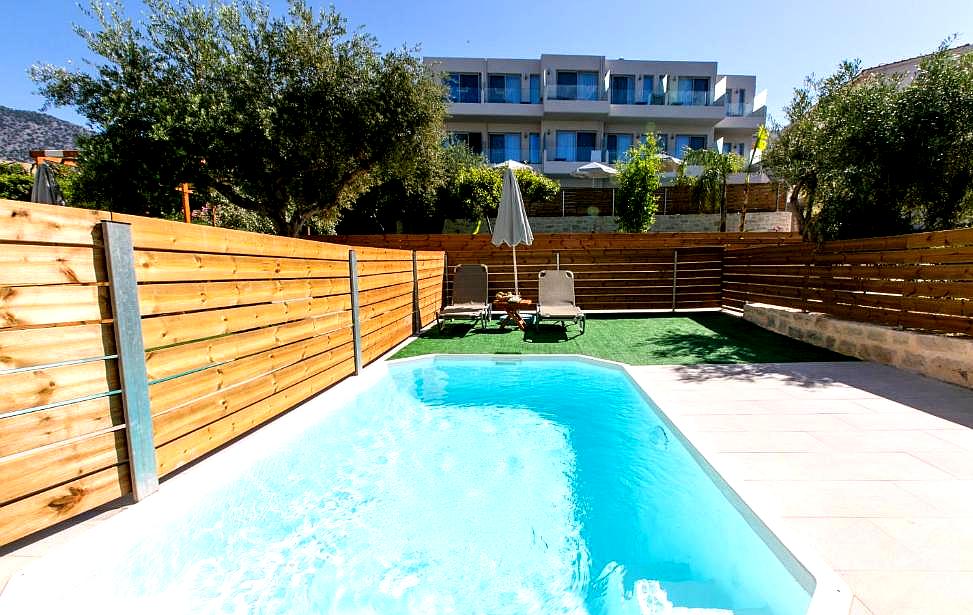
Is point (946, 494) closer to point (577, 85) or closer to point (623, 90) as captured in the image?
point (577, 85)

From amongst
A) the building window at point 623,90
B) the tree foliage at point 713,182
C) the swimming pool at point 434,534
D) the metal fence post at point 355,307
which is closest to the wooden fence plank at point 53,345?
the swimming pool at point 434,534

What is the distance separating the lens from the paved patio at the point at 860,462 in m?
1.93

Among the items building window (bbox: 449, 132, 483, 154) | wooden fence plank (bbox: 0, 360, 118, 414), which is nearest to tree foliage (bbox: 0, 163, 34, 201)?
building window (bbox: 449, 132, 483, 154)

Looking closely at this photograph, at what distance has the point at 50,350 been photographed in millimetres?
2107

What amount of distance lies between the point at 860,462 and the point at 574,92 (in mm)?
28285

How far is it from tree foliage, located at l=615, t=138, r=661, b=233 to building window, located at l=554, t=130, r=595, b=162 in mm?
11310

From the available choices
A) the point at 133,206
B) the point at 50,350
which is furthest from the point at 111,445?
the point at 133,206

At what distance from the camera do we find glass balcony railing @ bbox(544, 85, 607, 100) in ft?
87.1

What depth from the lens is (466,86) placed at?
89.0 feet

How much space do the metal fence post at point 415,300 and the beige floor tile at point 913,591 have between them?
24.0ft

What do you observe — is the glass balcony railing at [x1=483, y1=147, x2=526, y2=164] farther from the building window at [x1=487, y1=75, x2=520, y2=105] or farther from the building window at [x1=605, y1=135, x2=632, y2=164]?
the building window at [x1=605, y1=135, x2=632, y2=164]

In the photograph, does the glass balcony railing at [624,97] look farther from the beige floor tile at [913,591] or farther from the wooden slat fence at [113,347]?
the beige floor tile at [913,591]

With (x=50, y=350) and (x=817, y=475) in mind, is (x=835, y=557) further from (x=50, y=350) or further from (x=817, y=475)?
(x=50, y=350)

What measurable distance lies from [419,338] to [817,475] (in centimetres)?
658
